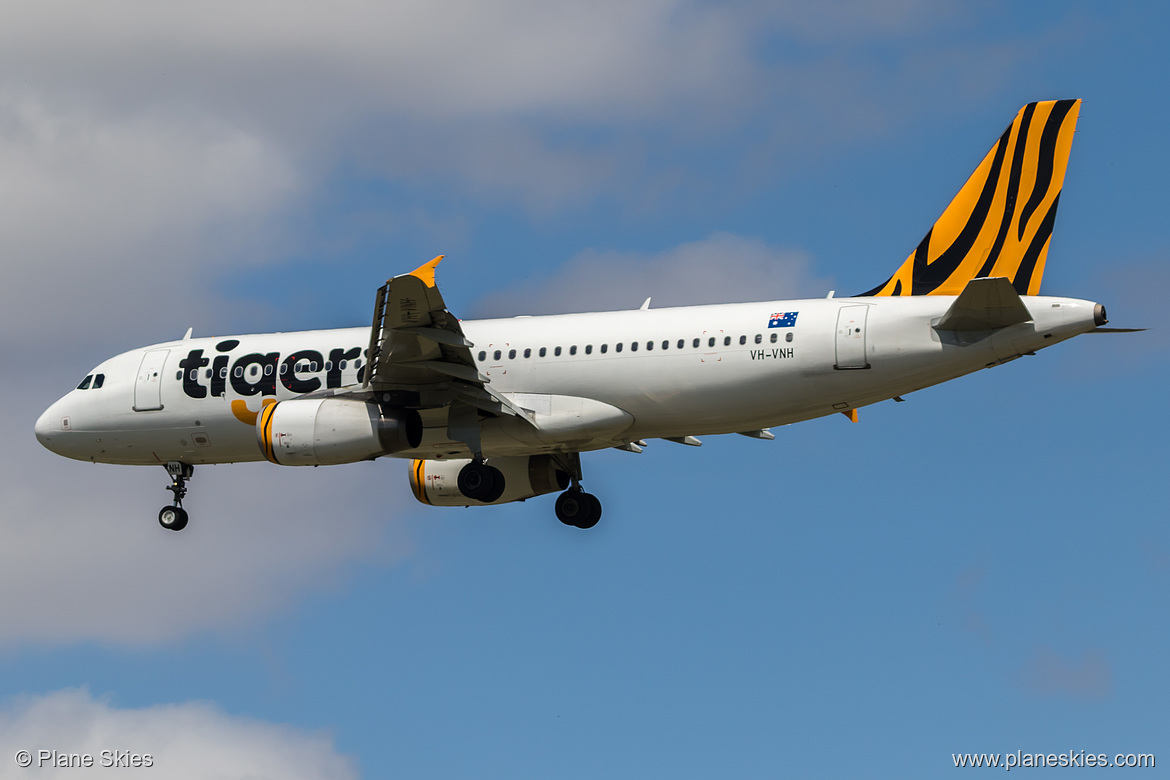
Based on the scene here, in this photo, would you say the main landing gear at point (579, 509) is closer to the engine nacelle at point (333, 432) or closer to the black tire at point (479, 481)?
the black tire at point (479, 481)

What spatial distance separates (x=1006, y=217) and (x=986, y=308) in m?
2.88

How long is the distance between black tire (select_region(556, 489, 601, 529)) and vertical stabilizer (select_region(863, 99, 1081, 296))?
8562 millimetres

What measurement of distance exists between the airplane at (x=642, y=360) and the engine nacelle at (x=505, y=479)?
183 cm

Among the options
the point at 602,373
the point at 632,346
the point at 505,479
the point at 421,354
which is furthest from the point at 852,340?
the point at 505,479

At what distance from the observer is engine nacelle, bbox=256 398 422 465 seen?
28812 mm

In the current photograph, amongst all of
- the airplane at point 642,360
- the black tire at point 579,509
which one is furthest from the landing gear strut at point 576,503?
the airplane at point 642,360

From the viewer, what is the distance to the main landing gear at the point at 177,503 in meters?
34.0

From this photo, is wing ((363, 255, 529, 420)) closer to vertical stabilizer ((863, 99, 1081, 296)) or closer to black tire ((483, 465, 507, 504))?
black tire ((483, 465, 507, 504))

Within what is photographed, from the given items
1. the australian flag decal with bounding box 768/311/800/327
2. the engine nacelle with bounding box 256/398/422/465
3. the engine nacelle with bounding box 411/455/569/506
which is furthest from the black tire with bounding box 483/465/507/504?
the australian flag decal with bounding box 768/311/800/327

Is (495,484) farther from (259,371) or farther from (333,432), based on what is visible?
(259,371)

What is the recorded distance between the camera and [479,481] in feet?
102

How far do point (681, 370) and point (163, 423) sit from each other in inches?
479

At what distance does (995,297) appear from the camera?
2573 centimetres

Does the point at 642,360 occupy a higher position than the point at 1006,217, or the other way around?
the point at 1006,217
